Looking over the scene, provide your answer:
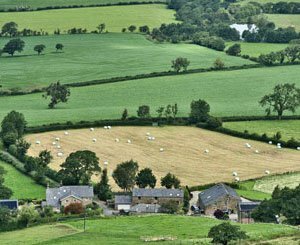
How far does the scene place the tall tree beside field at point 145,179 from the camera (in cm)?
9847

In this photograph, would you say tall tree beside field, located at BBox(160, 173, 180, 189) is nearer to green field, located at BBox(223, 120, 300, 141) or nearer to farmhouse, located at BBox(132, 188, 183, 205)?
farmhouse, located at BBox(132, 188, 183, 205)

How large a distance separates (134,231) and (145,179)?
61.3ft

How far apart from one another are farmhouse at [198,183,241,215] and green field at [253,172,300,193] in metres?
5.89

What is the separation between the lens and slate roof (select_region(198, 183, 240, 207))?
93.6 meters

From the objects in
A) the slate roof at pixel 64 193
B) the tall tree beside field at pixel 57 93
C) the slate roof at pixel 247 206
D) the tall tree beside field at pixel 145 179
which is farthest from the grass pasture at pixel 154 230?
the tall tree beside field at pixel 57 93

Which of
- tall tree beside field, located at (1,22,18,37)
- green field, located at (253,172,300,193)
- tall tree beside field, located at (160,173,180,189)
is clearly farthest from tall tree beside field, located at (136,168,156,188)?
tall tree beside field, located at (1,22,18,37)

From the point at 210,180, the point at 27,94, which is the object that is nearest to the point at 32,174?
the point at 210,180

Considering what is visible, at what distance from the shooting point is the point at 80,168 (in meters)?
99.6

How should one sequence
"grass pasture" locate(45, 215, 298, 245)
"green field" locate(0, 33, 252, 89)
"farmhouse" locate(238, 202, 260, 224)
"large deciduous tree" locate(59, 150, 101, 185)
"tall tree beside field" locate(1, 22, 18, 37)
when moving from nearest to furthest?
1. "grass pasture" locate(45, 215, 298, 245)
2. "farmhouse" locate(238, 202, 260, 224)
3. "large deciduous tree" locate(59, 150, 101, 185)
4. "green field" locate(0, 33, 252, 89)
5. "tall tree beside field" locate(1, 22, 18, 37)

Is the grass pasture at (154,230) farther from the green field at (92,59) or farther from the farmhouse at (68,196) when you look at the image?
the green field at (92,59)

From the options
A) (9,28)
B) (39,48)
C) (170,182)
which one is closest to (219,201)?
(170,182)

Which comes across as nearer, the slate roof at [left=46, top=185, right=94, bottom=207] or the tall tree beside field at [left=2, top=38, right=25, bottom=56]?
the slate roof at [left=46, top=185, right=94, bottom=207]

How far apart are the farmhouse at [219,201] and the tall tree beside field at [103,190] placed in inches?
366

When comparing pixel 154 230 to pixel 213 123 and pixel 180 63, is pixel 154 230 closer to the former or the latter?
pixel 213 123
